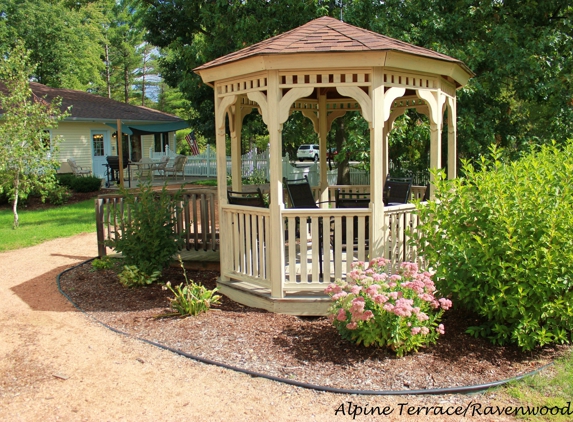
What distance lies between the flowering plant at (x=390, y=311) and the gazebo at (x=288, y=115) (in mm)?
881

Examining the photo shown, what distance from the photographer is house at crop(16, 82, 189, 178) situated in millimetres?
22250

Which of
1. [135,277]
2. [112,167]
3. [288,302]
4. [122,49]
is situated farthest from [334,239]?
[122,49]

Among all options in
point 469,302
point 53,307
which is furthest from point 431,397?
point 53,307

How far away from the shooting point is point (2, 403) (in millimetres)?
4035

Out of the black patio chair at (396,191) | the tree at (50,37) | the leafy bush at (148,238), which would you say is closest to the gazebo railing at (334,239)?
the black patio chair at (396,191)

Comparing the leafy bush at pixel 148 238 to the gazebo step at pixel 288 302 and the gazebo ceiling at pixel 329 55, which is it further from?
the gazebo ceiling at pixel 329 55

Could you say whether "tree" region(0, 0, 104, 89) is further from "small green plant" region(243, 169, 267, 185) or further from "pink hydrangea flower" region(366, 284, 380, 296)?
"pink hydrangea flower" region(366, 284, 380, 296)

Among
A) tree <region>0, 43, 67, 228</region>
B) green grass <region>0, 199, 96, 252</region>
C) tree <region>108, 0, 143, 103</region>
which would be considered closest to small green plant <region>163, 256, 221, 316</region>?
green grass <region>0, 199, 96, 252</region>

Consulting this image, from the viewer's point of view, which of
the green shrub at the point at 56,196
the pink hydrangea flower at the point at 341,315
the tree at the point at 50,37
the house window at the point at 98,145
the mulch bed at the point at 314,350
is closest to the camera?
the mulch bed at the point at 314,350

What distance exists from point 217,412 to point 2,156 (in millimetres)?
11501

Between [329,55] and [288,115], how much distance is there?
2.39 ft

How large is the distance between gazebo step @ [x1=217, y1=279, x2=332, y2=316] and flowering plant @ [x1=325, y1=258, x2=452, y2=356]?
2.76ft

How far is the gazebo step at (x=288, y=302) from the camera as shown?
5.72 metres

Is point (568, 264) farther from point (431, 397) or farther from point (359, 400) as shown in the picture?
point (359, 400)
